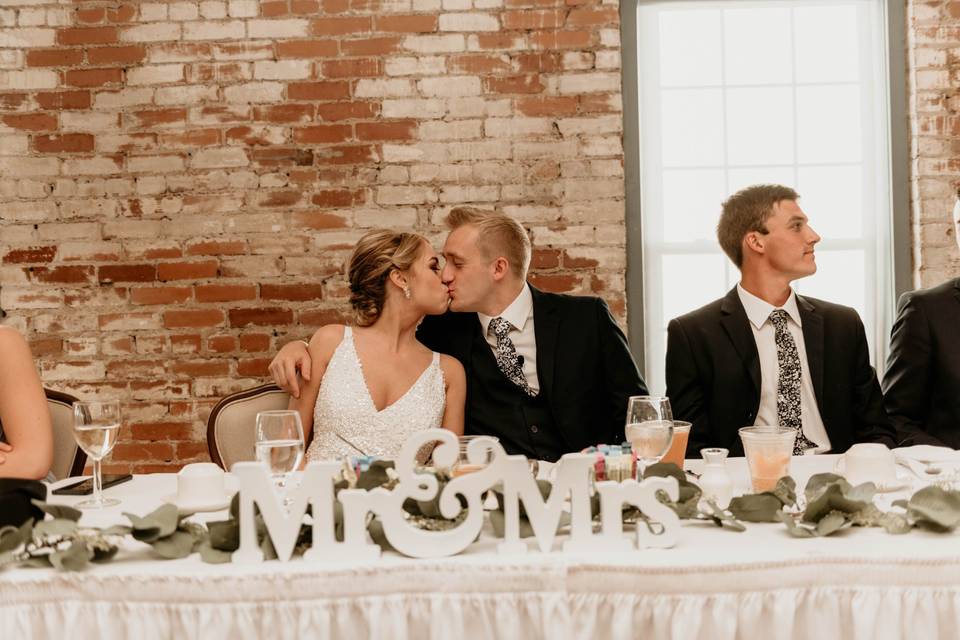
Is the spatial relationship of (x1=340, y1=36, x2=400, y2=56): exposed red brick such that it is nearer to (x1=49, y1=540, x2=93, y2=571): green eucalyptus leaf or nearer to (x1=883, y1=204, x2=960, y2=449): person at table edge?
(x1=883, y1=204, x2=960, y2=449): person at table edge

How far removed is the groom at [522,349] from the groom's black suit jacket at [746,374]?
0.18 m

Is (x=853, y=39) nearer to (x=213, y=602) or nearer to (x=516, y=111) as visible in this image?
(x=516, y=111)

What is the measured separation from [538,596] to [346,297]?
2.25 m

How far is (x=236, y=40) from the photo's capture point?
3.27 m

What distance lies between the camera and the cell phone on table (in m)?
1.80

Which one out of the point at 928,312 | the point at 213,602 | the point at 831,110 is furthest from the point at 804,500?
the point at 831,110

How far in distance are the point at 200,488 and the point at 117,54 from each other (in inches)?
91.1

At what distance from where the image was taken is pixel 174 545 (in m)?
1.25

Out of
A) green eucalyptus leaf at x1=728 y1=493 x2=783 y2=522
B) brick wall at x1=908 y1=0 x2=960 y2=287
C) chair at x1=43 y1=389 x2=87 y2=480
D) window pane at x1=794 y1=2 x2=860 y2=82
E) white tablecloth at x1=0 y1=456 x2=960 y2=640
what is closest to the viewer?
white tablecloth at x1=0 y1=456 x2=960 y2=640

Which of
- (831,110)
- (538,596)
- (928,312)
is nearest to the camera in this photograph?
(538,596)

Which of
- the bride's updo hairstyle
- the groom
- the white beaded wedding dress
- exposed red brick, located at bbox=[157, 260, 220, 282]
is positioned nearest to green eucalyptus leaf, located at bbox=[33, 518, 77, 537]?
the white beaded wedding dress

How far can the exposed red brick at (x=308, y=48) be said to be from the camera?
3260 millimetres

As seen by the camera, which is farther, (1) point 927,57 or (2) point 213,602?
(1) point 927,57

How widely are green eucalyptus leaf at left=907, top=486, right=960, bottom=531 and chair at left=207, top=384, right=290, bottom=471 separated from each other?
170 cm
